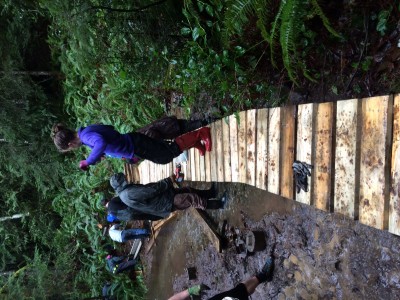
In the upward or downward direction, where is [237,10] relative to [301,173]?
upward

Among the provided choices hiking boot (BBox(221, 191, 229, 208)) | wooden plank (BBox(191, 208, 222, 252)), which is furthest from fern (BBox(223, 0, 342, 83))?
wooden plank (BBox(191, 208, 222, 252))

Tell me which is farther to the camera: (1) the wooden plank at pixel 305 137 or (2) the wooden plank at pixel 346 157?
(1) the wooden plank at pixel 305 137

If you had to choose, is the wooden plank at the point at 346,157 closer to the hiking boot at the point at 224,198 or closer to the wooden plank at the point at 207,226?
the hiking boot at the point at 224,198

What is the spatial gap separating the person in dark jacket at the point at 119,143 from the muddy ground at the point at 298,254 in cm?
103

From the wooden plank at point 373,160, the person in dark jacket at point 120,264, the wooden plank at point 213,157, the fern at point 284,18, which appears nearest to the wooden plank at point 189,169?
the wooden plank at point 213,157

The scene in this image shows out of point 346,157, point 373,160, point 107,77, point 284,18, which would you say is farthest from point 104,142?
point 107,77

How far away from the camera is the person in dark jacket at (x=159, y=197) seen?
476cm

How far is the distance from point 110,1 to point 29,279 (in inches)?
270

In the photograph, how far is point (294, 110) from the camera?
8.96ft

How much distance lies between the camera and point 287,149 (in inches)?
110

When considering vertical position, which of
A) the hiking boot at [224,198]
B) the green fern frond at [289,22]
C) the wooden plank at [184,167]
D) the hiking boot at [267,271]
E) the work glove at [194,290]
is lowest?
the work glove at [194,290]

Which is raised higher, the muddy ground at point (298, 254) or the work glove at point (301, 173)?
the work glove at point (301, 173)

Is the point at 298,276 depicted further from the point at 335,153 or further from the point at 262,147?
the point at 335,153

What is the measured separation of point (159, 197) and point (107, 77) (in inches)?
118
